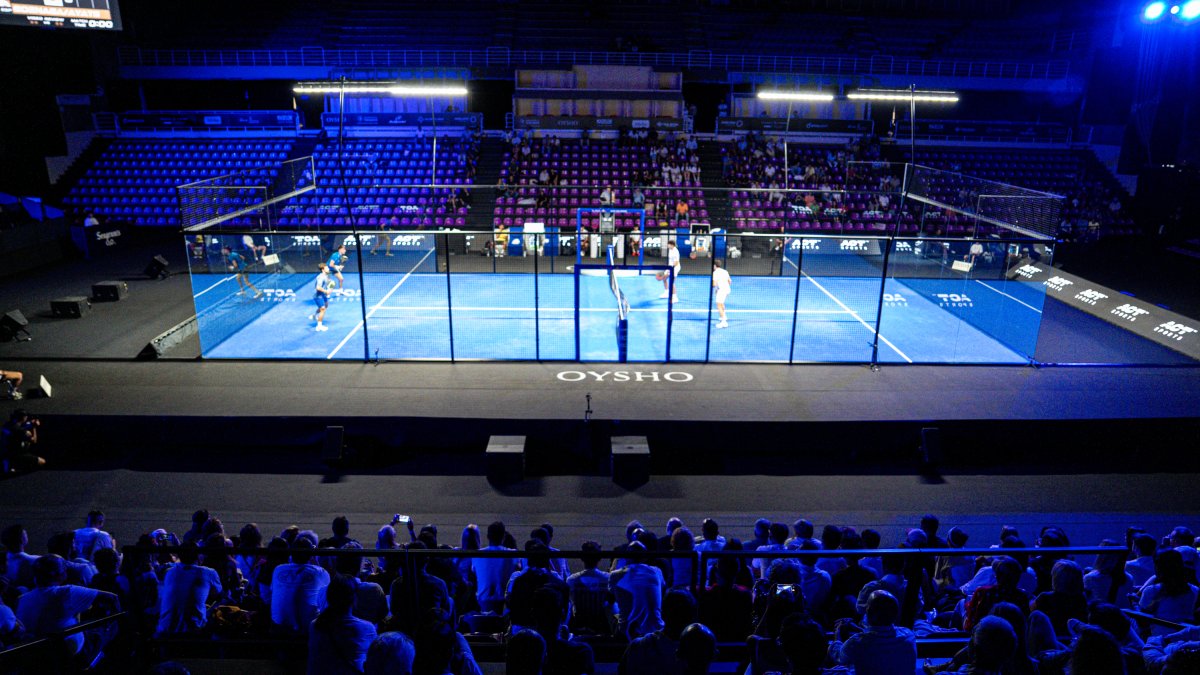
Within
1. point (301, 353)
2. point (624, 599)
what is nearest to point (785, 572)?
point (624, 599)

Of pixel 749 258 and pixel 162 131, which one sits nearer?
pixel 749 258

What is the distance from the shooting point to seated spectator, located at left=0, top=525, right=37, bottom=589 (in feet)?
23.4

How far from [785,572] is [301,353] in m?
13.2

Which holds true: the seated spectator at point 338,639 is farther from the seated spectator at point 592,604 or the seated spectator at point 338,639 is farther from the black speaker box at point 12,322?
the black speaker box at point 12,322

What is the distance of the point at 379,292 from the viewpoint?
23141 millimetres

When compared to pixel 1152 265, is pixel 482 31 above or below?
above

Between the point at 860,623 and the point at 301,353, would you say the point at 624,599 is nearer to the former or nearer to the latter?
the point at 860,623

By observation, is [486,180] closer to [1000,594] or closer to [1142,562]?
[1142,562]

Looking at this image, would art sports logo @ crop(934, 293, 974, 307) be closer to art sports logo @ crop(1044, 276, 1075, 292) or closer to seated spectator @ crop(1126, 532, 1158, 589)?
art sports logo @ crop(1044, 276, 1075, 292)

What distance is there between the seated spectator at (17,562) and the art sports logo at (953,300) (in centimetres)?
2015

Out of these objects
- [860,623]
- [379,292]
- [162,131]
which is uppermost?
[162,131]

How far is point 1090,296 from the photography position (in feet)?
70.5

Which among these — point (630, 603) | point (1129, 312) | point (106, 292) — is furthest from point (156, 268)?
point (1129, 312)

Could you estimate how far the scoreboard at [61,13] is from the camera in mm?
17422
